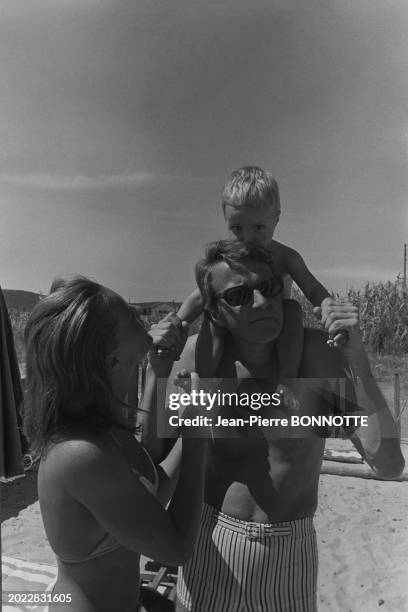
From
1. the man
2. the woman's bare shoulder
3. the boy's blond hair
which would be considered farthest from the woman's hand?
the boy's blond hair

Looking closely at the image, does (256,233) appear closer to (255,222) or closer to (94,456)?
(255,222)

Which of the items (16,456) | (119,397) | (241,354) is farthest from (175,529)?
(16,456)

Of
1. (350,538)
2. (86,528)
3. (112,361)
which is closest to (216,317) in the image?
(112,361)

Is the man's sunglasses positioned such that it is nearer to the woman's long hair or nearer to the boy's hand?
the boy's hand

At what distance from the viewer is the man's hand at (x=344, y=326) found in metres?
1.02

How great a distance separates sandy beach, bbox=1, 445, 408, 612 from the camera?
111 inches

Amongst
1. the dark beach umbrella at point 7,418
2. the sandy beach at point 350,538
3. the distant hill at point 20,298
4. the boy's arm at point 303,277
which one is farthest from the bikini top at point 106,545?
the sandy beach at point 350,538

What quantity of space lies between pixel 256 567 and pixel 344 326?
643 millimetres

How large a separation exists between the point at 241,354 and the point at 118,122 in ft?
3.45

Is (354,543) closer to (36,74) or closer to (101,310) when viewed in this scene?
(101,310)

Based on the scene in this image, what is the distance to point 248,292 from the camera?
1107 mm

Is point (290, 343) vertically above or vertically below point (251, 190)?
below

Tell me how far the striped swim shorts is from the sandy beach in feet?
6.27

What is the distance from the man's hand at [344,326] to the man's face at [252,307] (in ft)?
0.39
